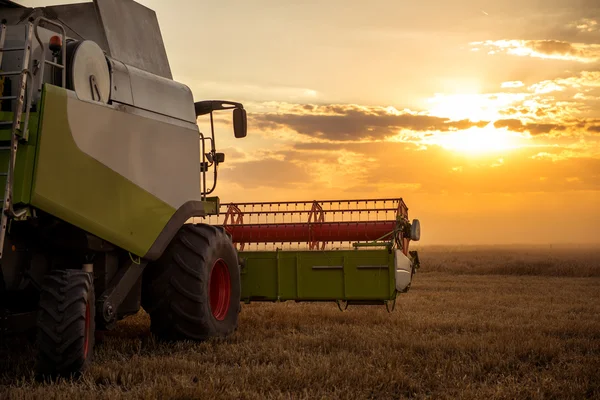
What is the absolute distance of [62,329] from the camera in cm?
606

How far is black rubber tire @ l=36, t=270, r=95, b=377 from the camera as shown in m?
6.07

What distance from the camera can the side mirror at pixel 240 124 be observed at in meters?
9.22

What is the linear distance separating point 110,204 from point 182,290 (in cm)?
159

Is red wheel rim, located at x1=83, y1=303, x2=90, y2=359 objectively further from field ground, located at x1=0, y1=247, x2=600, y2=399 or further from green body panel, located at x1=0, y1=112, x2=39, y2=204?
green body panel, located at x1=0, y1=112, x2=39, y2=204

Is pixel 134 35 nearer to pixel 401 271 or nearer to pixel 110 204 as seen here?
pixel 110 204

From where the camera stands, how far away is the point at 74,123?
640 cm

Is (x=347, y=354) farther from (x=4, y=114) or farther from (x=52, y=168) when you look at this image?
(x=4, y=114)

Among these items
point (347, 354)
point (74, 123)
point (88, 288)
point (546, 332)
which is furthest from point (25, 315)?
point (546, 332)

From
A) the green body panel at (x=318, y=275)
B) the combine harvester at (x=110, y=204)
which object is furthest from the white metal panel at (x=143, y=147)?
the green body panel at (x=318, y=275)

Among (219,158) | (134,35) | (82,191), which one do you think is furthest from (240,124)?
(82,191)

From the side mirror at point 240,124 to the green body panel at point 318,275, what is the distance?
2120 mm

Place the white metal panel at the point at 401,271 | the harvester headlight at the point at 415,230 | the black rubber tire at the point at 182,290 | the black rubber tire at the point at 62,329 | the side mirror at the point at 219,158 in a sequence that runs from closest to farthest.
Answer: the black rubber tire at the point at 62,329 → the black rubber tire at the point at 182,290 → the side mirror at the point at 219,158 → the white metal panel at the point at 401,271 → the harvester headlight at the point at 415,230

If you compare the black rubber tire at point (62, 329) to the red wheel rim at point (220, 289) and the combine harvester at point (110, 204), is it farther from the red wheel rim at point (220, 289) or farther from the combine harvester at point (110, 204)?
the red wheel rim at point (220, 289)

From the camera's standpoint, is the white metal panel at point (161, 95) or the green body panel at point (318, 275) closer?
the white metal panel at point (161, 95)
